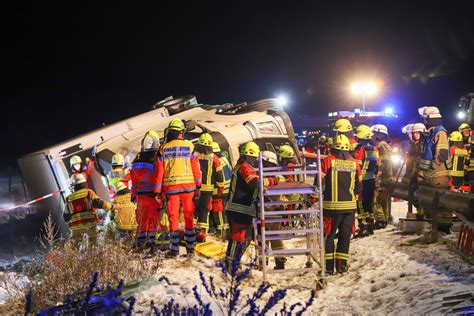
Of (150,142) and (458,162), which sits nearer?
(150,142)

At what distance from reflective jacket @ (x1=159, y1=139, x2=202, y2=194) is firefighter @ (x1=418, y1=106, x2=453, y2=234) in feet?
13.0

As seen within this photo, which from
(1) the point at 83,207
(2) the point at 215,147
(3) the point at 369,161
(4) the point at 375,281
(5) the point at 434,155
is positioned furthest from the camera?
(2) the point at 215,147

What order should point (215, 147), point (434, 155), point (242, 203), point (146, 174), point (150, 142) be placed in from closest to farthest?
point (242, 203)
point (146, 174)
point (150, 142)
point (434, 155)
point (215, 147)

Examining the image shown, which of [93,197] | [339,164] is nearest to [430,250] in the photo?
[339,164]

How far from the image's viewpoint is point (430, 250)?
6.85 meters

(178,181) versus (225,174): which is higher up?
(178,181)

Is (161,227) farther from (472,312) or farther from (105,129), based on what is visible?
(472,312)

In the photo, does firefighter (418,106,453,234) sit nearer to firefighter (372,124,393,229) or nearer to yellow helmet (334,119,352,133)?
firefighter (372,124,393,229)

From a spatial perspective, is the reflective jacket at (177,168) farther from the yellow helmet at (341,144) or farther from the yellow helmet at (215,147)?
the yellow helmet at (215,147)

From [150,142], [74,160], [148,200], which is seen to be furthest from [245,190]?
[74,160]

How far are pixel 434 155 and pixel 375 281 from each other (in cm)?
293

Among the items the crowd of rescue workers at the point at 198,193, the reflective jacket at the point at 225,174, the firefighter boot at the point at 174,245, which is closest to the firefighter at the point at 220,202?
the reflective jacket at the point at 225,174

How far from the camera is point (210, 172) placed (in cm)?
862

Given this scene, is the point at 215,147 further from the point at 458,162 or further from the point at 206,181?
the point at 458,162
